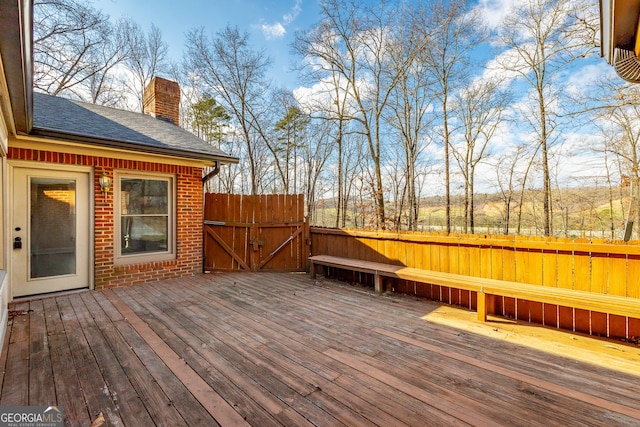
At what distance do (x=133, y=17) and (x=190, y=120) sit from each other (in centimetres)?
460

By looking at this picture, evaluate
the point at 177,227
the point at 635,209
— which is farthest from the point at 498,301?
the point at 635,209

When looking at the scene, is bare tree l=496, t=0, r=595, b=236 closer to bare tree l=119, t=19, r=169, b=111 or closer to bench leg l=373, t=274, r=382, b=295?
bench leg l=373, t=274, r=382, b=295

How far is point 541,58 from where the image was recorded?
27.4ft

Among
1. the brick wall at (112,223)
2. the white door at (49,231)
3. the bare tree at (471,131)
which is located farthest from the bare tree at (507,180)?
the white door at (49,231)

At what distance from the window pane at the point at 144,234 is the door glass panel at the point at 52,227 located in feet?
2.39

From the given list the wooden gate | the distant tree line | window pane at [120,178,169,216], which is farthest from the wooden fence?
the distant tree line

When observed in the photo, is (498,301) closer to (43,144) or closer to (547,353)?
(547,353)

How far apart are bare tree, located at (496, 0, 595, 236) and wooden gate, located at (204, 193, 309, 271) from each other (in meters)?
7.14

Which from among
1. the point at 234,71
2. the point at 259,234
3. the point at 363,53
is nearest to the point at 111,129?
the point at 259,234

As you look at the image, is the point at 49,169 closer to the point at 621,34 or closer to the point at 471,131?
the point at 621,34

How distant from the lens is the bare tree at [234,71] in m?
12.0

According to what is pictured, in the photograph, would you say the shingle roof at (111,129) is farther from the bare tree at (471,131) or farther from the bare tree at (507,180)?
the bare tree at (507,180)

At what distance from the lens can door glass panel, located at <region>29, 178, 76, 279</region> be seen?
4.37 metres

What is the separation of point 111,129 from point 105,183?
3.53 feet
